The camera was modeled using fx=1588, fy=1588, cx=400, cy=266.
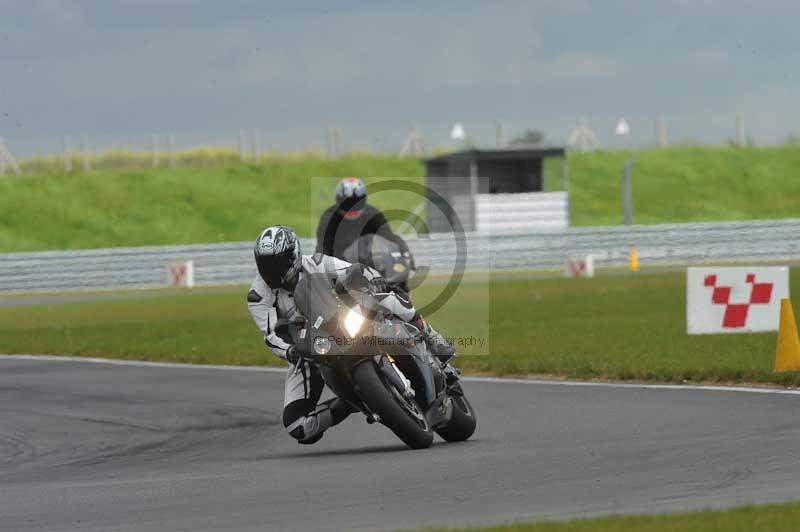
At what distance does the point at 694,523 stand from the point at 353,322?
3.34m

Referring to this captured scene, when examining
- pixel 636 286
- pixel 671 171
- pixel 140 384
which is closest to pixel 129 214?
pixel 671 171

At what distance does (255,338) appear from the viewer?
23.1 m

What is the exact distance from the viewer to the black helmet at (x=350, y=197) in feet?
48.5

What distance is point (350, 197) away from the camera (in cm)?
1485

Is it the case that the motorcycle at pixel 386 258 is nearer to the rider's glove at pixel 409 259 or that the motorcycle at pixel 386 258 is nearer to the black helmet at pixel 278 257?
the rider's glove at pixel 409 259

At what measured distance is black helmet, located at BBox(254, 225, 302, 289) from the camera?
9.92m

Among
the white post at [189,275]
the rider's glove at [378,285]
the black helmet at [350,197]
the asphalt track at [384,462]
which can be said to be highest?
the black helmet at [350,197]

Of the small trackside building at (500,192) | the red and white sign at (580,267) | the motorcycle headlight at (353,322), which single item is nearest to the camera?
the motorcycle headlight at (353,322)

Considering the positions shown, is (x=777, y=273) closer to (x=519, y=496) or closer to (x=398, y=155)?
(x=519, y=496)

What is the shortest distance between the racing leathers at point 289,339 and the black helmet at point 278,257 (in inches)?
3.6

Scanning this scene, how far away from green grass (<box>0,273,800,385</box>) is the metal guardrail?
2.67 metres

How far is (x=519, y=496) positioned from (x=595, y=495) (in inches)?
15.1

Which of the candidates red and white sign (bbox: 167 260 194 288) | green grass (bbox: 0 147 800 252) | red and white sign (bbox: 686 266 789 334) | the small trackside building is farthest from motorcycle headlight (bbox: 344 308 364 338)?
green grass (bbox: 0 147 800 252)

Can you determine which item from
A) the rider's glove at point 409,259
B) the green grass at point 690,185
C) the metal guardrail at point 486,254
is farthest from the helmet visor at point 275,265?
the green grass at point 690,185
